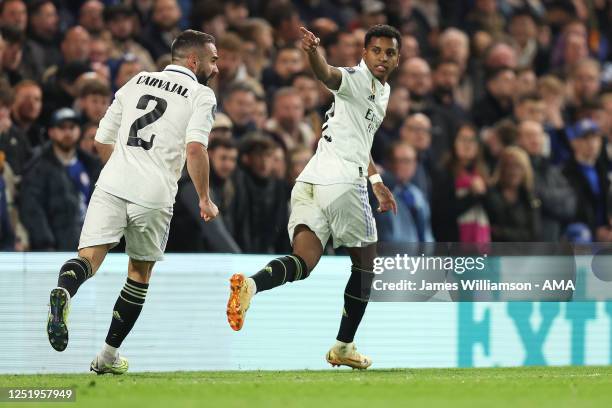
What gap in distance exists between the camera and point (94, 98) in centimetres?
1213

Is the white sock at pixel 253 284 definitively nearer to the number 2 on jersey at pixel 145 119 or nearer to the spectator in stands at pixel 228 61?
the number 2 on jersey at pixel 145 119

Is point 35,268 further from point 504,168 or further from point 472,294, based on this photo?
point 504,168

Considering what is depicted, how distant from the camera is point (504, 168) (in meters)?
14.1

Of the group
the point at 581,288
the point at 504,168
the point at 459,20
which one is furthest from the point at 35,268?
the point at 459,20

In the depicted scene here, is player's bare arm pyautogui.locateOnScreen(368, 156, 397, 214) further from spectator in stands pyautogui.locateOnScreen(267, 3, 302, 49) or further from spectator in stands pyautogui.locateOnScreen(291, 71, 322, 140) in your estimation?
spectator in stands pyautogui.locateOnScreen(267, 3, 302, 49)

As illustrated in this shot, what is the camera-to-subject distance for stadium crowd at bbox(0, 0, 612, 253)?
11.7 meters

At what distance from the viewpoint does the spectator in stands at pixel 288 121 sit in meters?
13.5

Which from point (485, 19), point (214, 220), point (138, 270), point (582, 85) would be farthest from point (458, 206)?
point (138, 270)

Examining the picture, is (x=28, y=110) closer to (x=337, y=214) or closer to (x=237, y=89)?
(x=237, y=89)

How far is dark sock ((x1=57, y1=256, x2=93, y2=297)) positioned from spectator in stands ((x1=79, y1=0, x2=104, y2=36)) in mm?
5736

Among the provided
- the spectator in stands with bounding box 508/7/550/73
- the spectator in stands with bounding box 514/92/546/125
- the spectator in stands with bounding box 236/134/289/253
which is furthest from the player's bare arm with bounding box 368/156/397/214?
the spectator in stands with bounding box 508/7/550/73

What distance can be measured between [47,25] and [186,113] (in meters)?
5.08

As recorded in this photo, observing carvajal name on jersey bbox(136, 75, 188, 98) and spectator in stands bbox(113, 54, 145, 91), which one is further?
spectator in stands bbox(113, 54, 145, 91)

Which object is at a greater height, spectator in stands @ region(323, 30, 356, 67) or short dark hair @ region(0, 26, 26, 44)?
spectator in stands @ region(323, 30, 356, 67)
